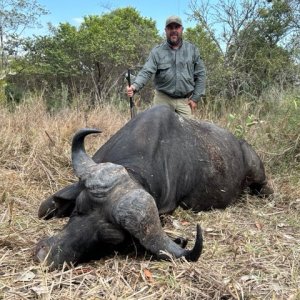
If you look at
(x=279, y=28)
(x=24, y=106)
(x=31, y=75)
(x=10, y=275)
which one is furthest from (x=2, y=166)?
(x=279, y=28)

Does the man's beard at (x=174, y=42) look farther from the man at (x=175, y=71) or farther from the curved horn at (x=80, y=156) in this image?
the curved horn at (x=80, y=156)

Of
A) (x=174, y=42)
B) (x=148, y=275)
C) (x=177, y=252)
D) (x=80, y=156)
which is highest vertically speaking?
(x=174, y=42)

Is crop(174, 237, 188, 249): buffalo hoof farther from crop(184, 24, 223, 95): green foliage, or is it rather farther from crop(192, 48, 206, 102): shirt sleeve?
crop(184, 24, 223, 95): green foliage

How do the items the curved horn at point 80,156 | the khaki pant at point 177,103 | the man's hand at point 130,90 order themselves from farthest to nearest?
the khaki pant at point 177,103 → the man's hand at point 130,90 → the curved horn at point 80,156

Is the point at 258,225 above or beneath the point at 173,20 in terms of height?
beneath

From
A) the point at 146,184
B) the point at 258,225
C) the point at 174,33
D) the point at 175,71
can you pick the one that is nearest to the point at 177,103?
the point at 175,71

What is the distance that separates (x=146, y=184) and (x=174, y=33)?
340 cm

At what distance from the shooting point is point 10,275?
120 inches

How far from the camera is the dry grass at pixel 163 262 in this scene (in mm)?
2873

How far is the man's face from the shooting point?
21.5ft

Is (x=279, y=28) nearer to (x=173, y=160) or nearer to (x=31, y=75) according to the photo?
(x=31, y=75)

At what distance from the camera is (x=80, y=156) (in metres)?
3.71

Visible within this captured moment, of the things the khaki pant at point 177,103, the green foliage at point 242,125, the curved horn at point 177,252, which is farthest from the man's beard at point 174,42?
the curved horn at point 177,252

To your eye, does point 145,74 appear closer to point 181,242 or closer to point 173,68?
point 173,68
